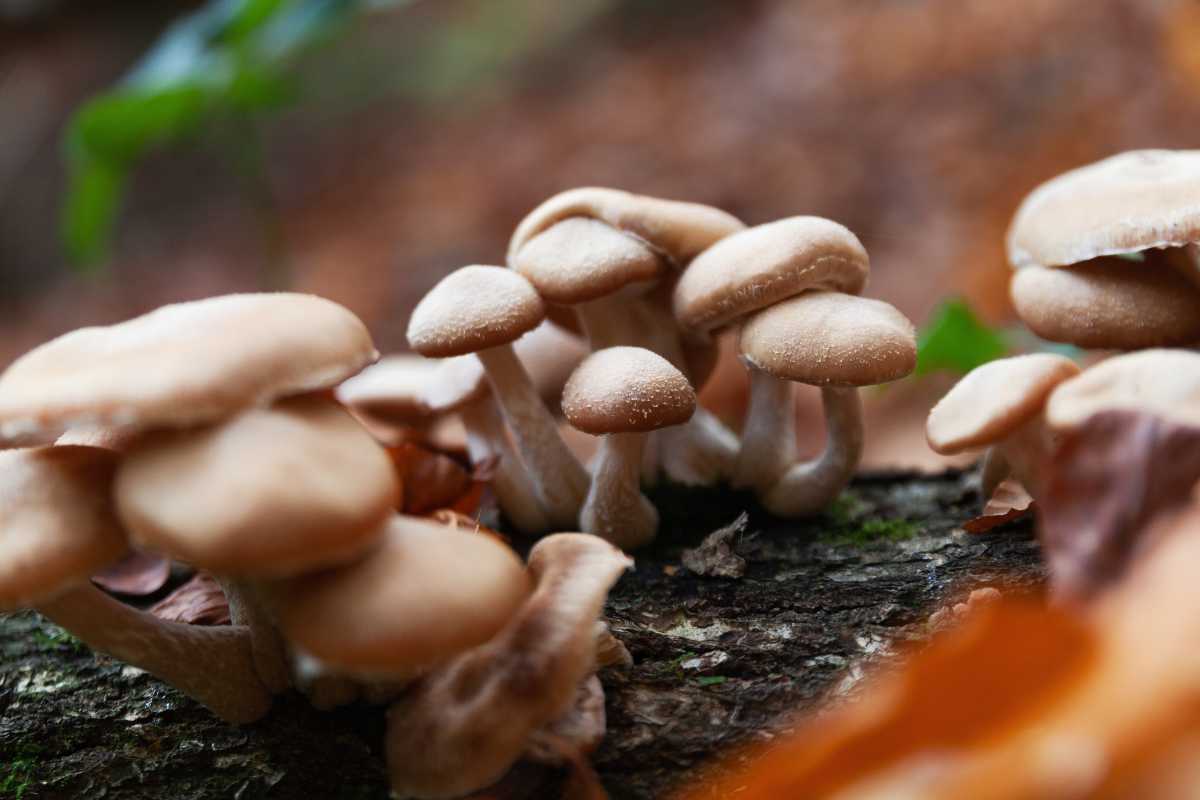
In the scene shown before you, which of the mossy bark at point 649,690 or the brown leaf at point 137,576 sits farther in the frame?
the brown leaf at point 137,576

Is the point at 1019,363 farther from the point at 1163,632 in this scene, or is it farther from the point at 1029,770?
the point at 1029,770

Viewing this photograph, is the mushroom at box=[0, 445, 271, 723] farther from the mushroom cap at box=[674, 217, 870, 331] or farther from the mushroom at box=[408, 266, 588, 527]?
the mushroom cap at box=[674, 217, 870, 331]

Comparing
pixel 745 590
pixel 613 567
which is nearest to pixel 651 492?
pixel 745 590

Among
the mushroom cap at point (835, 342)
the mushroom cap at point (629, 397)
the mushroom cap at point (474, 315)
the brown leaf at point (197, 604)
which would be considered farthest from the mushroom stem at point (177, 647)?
the mushroom cap at point (835, 342)

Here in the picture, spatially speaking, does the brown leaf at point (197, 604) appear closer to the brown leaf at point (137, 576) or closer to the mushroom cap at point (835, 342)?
the brown leaf at point (137, 576)

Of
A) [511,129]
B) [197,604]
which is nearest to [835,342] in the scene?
[197,604]

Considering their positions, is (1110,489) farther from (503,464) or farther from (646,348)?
(503,464)

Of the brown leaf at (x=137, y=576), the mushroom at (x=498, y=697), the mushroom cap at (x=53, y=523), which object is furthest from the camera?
the brown leaf at (x=137, y=576)
